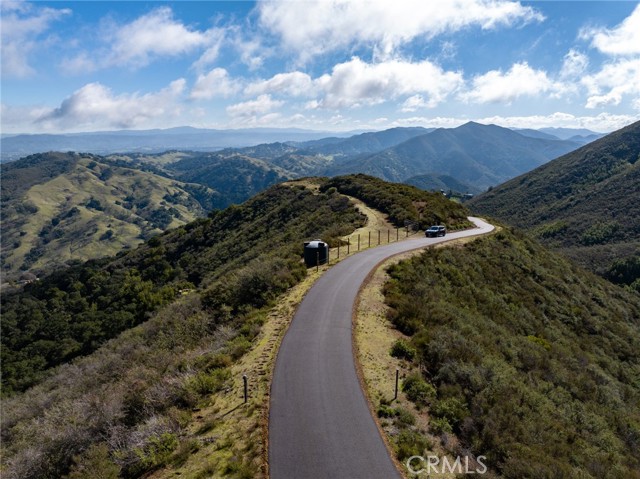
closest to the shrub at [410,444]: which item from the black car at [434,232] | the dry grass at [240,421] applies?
the dry grass at [240,421]

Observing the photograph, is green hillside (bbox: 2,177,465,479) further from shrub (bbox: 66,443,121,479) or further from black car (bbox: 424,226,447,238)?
black car (bbox: 424,226,447,238)

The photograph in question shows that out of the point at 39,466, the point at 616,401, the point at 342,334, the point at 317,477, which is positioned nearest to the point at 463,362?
the point at 342,334

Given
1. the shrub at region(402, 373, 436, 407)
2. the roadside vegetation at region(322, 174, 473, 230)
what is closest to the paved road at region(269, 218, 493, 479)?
the shrub at region(402, 373, 436, 407)

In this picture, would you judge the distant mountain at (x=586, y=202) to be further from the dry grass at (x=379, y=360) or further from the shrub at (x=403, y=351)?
the shrub at (x=403, y=351)

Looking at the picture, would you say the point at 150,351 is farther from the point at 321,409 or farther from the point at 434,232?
the point at 434,232

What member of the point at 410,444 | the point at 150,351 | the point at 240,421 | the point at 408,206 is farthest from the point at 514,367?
the point at 408,206

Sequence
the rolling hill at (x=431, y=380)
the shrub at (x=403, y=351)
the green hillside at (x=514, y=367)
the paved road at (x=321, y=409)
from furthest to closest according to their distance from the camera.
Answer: the shrub at (x=403, y=351), the green hillside at (x=514, y=367), the rolling hill at (x=431, y=380), the paved road at (x=321, y=409)

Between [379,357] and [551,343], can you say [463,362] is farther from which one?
[551,343]
